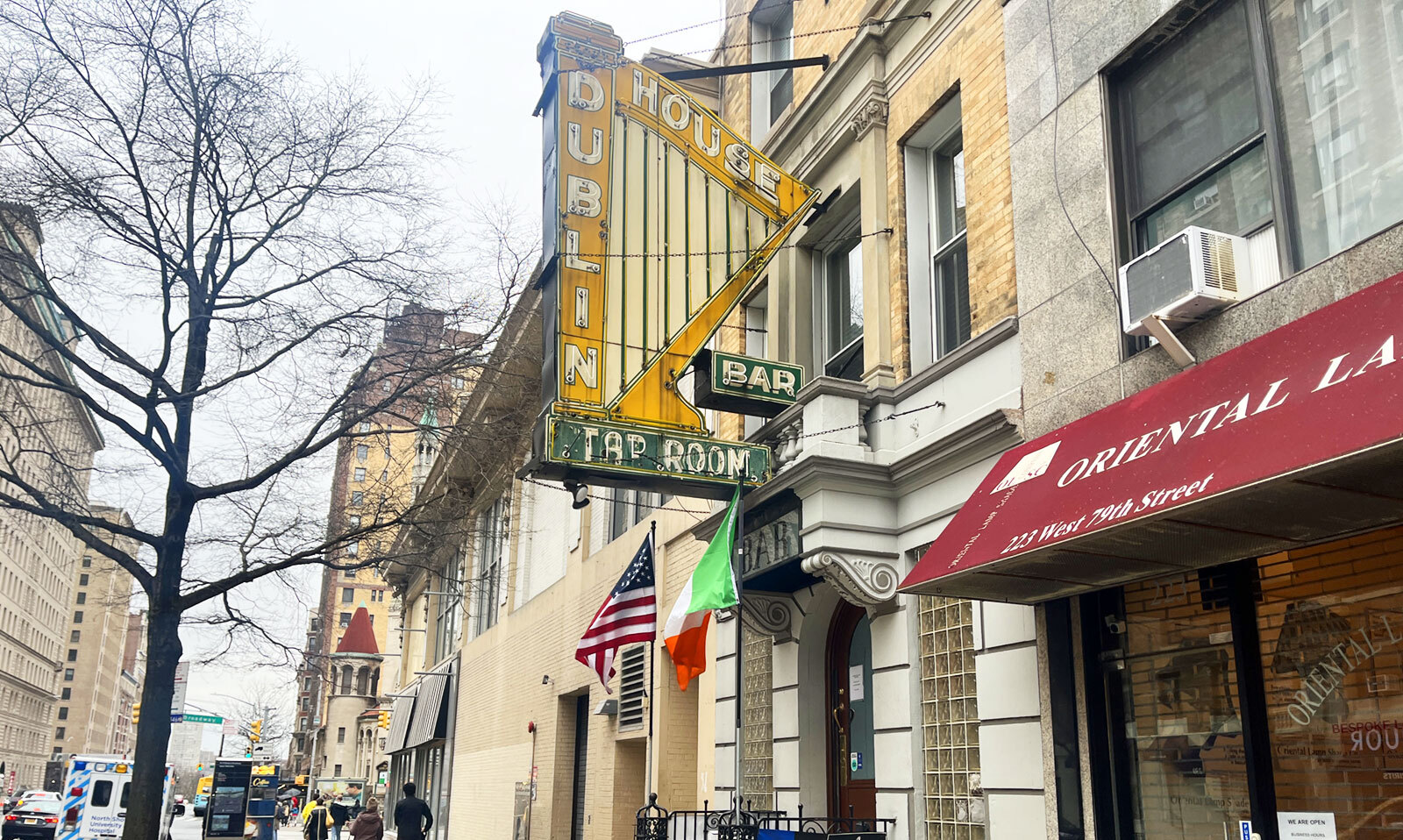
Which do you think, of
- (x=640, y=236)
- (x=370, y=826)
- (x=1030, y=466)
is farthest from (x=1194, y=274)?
(x=370, y=826)

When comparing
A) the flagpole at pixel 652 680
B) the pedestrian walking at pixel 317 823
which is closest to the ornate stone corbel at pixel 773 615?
the flagpole at pixel 652 680

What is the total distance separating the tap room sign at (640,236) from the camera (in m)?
10.2

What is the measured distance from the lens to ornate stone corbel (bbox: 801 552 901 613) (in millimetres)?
9430

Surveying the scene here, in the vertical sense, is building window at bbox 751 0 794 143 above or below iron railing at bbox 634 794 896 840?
above

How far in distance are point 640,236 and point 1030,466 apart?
505 cm

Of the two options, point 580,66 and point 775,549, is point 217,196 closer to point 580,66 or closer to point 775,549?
point 580,66

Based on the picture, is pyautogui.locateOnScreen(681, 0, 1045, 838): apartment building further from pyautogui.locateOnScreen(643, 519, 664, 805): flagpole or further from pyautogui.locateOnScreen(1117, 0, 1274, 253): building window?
pyautogui.locateOnScreen(643, 519, 664, 805): flagpole

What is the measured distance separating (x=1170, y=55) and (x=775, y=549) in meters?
5.20

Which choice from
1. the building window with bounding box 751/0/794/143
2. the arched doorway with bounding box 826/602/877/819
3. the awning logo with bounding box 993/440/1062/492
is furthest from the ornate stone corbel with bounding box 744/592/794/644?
the building window with bounding box 751/0/794/143


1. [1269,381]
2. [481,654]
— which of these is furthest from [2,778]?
[1269,381]

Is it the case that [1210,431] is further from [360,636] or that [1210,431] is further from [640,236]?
[360,636]

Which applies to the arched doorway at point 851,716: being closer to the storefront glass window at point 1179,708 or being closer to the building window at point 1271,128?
the storefront glass window at point 1179,708

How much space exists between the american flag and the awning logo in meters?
4.85

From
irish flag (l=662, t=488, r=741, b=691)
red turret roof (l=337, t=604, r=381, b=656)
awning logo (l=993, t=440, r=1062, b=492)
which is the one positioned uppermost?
red turret roof (l=337, t=604, r=381, b=656)
